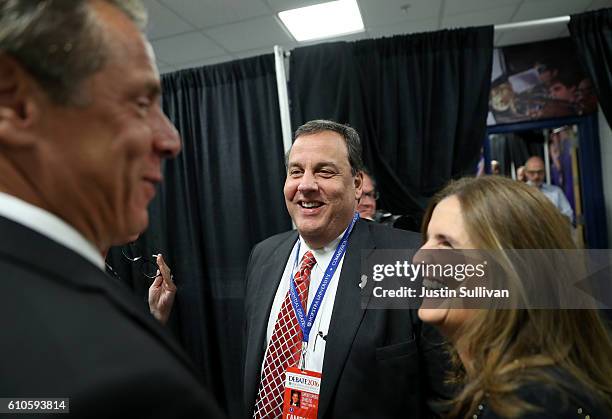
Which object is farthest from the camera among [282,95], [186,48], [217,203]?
[186,48]

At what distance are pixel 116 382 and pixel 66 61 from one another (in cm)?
32

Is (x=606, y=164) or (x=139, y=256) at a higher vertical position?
(x=606, y=164)

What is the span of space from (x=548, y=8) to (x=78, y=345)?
407 cm

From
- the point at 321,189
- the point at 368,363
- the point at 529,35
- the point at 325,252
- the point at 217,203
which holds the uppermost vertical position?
the point at 529,35

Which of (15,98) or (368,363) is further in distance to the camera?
(368,363)

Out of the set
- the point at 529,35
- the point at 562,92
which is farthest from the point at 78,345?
the point at 562,92

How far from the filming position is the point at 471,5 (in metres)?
3.12

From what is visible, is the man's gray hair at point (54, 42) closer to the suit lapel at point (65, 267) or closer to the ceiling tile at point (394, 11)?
the suit lapel at point (65, 267)

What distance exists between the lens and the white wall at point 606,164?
369 cm

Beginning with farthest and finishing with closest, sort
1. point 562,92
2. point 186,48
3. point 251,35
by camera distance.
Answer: point 562,92, point 186,48, point 251,35

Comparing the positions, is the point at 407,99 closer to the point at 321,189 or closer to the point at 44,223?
the point at 321,189

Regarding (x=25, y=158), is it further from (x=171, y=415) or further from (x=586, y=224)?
(x=586, y=224)

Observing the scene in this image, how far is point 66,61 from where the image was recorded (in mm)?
406

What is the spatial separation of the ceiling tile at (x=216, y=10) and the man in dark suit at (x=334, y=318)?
1.90 metres
